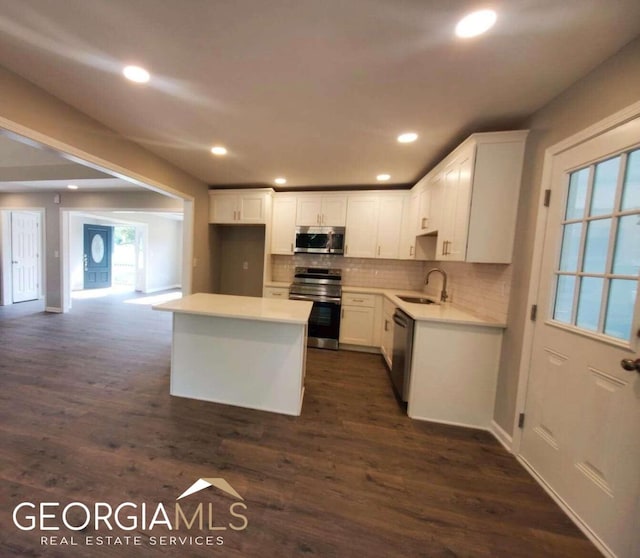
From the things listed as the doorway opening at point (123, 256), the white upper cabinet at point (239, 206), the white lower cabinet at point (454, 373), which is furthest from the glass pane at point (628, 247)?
the doorway opening at point (123, 256)

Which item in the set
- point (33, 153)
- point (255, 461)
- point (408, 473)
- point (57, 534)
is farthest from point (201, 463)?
point (33, 153)

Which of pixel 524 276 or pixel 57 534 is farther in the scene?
pixel 524 276

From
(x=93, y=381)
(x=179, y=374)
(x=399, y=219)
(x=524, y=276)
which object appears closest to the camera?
(x=524, y=276)

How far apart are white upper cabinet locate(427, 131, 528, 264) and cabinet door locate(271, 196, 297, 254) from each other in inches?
98.4

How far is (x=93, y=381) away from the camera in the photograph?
2.61m

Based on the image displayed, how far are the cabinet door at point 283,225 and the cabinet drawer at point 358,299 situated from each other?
1159mm

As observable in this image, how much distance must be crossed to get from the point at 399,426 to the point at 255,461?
1.18 metres

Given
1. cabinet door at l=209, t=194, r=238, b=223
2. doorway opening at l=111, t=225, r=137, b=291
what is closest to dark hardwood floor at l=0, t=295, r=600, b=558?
cabinet door at l=209, t=194, r=238, b=223

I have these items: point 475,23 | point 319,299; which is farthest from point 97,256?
point 475,23

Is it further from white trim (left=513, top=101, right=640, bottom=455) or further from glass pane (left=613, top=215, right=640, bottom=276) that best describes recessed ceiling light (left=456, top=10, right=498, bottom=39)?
glass pane (left=613, top=215, right=640, bottom=276)

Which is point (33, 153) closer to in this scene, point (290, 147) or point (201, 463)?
point (290, 147)

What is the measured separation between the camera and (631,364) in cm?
116

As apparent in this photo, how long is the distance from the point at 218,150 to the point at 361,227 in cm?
213

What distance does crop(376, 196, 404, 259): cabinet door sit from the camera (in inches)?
148
